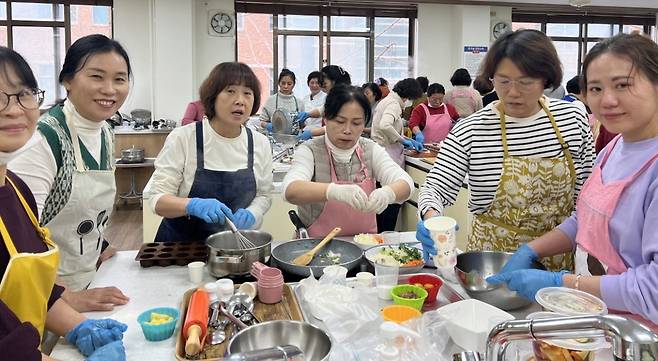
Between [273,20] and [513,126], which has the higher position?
[273,20]

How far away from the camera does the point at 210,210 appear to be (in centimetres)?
202

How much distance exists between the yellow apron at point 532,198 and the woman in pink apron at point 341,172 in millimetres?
493

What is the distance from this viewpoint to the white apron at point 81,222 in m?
1.89

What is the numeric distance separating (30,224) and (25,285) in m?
0.22

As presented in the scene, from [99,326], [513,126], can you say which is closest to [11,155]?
[99,326]

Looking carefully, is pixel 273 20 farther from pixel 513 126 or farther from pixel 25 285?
pixel 25 285

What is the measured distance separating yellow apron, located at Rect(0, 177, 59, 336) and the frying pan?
792mm

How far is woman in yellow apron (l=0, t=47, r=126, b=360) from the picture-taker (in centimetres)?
117

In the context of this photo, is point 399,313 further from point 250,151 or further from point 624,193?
point 250,151

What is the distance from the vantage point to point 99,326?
140 centimetres

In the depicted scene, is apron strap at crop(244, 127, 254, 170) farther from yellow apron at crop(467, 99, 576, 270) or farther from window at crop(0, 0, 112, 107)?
window at crop(0, 0, 112, 107)

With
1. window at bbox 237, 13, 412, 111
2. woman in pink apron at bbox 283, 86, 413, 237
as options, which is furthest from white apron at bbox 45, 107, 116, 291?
window at bbox 237, 13, 412, 111

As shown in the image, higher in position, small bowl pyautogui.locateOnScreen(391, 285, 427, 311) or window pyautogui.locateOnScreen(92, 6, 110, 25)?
window pyautogui.locateOnScreen(92, 6, 110, 25)

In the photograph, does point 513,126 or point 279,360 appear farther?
point 513,126
